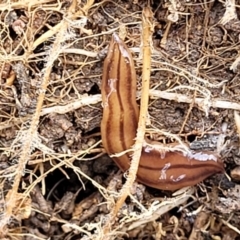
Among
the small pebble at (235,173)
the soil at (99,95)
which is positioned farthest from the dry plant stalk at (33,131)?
the small pebble at (235,173)

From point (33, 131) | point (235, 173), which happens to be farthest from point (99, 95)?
point (235, 173)

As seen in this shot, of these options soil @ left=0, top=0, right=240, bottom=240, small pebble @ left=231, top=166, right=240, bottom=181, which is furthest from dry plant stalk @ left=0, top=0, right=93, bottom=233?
small pebble @ left=231, top=166, right=240, bottom=181

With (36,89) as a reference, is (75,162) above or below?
below

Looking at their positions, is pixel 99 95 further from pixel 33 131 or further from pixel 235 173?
pixel 235 173

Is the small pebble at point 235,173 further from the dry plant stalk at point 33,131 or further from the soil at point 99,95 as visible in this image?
the dry plant stalk at point 33,131

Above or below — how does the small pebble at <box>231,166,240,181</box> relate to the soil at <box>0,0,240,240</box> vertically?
below

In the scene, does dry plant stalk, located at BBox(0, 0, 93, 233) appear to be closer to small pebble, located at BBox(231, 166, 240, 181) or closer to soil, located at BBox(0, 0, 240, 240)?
soil, located at BBox(0, 0, 240, 240)

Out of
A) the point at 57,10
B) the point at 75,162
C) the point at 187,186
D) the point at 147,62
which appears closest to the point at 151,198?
the point at 187,186

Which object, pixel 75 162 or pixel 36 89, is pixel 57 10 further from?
pixel 75 162
